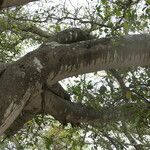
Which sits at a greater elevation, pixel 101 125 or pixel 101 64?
pixel 101 64

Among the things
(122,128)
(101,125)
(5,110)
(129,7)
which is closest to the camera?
(5,110)

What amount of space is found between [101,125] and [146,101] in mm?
841

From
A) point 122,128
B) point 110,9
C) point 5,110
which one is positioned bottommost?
point 122,128

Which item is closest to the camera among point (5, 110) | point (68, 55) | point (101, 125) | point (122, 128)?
Result: point (5, 110)

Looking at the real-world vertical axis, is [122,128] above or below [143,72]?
below

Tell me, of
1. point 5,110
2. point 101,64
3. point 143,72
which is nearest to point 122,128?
point 143,72

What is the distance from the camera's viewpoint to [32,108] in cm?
378

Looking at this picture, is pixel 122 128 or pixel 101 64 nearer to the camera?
pixel 101 64

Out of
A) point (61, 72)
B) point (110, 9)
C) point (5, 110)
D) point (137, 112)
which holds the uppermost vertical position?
point (110, 9)

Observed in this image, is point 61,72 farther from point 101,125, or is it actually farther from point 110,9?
point 101,125

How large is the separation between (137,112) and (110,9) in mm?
1119

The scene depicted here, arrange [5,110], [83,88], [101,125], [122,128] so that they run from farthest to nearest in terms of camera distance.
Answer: [122,128]
[101,125]
[83,88]
[5,110]

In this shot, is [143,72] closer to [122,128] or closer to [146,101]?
[146,101]

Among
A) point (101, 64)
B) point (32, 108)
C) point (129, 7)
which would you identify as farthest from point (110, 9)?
point (32, 108)
